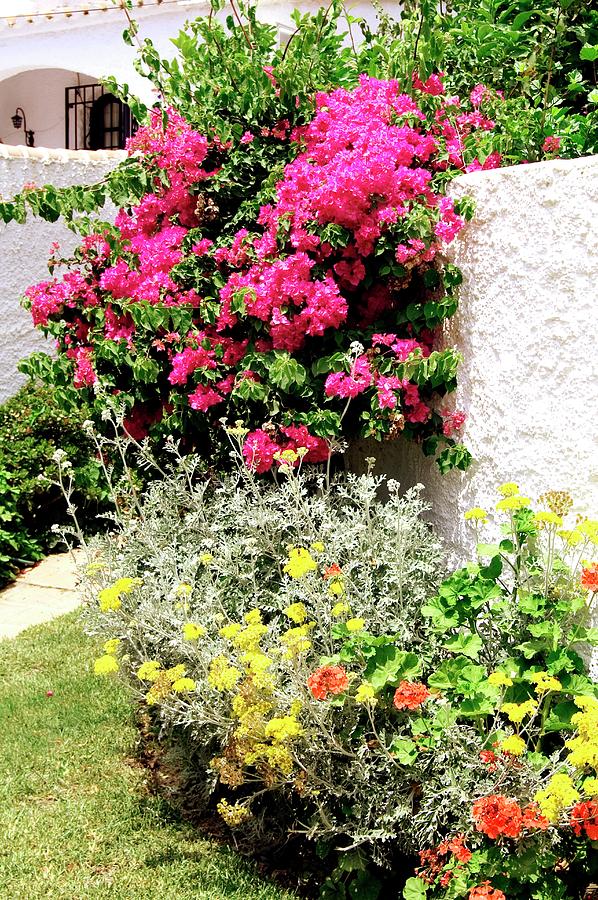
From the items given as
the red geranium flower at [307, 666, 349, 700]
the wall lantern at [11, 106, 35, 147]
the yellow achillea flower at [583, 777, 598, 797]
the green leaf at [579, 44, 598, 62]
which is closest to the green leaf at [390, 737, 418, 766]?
the red geranium flower at [307, 666, 349, 700]

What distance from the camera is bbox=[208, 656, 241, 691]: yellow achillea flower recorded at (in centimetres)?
288

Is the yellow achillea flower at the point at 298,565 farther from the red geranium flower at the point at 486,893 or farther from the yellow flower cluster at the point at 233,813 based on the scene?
the red geranium flower at the point at 486,893

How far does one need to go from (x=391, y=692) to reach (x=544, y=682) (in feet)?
1.70

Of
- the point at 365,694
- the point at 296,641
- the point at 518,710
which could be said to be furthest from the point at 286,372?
the point at 518,710

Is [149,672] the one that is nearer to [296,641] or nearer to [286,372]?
[296,641]

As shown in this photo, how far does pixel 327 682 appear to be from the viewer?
2742 mm

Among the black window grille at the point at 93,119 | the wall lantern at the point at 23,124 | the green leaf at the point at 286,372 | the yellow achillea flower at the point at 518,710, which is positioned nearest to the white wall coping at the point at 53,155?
the green leaf at the point at 286,372

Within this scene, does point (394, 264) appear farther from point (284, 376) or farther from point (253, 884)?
point (253, 884)

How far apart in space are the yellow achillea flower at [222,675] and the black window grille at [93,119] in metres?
11.0

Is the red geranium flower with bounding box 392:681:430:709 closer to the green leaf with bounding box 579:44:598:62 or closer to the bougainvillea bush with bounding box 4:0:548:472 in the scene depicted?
the bougainvillea bush with bounding box 4:0:548:472

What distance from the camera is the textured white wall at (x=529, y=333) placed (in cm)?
328

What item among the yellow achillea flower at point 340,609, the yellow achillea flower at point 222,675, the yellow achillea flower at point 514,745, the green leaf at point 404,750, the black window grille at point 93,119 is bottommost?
the green leaf at point 404,750

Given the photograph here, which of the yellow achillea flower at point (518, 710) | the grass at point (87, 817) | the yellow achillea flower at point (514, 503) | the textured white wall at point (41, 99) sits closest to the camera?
the yellow achillea flower at point (518, 710)

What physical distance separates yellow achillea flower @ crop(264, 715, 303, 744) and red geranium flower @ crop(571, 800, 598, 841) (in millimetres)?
793
